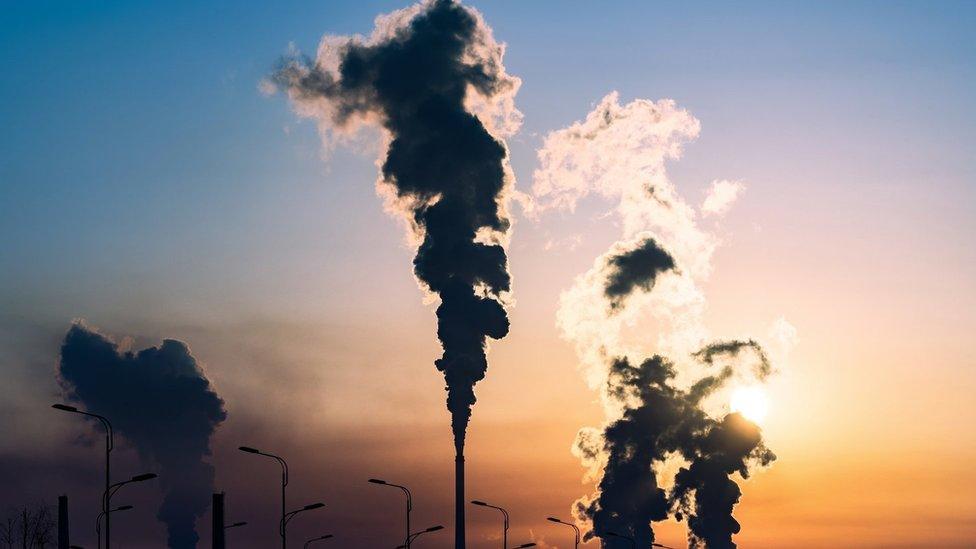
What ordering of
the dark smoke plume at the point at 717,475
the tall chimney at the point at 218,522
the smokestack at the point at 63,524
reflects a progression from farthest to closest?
the dark smoke plume at the point at 717,475 < the smokestack at the point at 63,524 < the tall chimney at the point at 218,522

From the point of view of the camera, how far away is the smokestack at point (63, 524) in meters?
96.8

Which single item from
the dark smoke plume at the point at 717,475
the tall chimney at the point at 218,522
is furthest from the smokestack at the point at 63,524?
the dark smoke plume at the point at 717,475

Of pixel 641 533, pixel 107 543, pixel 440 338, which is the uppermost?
pixel 440 338

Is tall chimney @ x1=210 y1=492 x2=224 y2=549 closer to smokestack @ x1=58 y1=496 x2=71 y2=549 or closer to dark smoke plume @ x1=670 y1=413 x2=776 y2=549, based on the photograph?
smokestack @ x1=58 y1=496 x2=71 y2=549

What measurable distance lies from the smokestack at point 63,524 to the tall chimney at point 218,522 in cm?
1090

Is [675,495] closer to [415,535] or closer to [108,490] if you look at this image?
[415,535]

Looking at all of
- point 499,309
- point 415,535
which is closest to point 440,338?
point 499,309

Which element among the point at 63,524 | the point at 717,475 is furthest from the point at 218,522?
the point at 717,475

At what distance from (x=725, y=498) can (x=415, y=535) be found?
224ft

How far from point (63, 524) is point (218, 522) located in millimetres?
13732

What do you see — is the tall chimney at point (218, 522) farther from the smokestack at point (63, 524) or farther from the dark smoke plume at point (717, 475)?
the dark smoke plume at point (717, 475)

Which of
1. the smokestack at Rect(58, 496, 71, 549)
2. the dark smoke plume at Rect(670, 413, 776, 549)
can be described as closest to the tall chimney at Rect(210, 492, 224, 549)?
the smokestack at Rect(58, 496, 71, 549)

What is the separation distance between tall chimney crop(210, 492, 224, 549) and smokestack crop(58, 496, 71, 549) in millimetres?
10900

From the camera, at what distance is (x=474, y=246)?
123000 mm
